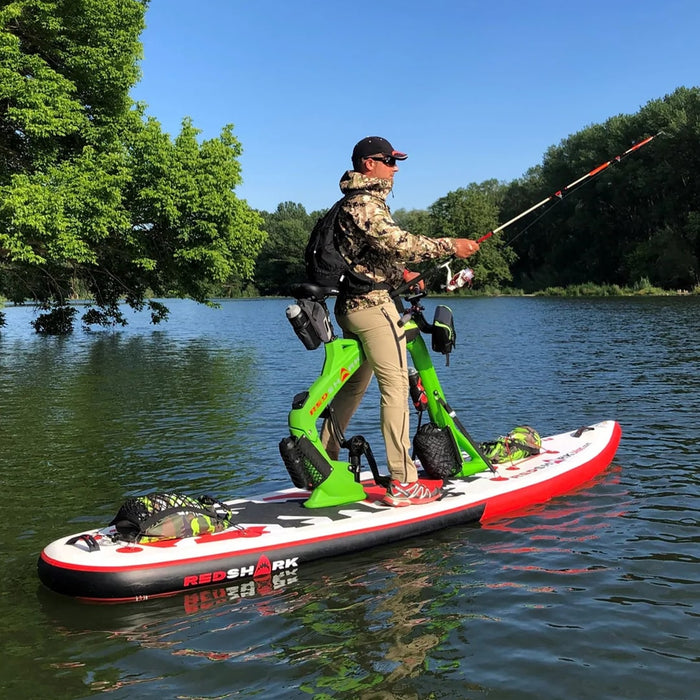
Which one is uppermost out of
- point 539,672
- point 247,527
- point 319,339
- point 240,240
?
point 240,240

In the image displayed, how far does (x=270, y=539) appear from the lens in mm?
5891

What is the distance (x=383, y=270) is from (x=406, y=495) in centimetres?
211

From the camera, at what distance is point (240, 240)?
33000 millimetres

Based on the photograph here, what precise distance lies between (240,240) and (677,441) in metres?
25.3

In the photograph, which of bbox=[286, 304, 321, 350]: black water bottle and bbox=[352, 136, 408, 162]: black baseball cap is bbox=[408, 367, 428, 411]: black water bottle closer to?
bbox=[286, 304, 321, 350]: black water bottle

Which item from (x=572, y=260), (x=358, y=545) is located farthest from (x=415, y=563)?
(x=572, y=260)

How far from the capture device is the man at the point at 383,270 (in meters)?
6.34

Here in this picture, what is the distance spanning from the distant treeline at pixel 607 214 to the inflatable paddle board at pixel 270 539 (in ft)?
175

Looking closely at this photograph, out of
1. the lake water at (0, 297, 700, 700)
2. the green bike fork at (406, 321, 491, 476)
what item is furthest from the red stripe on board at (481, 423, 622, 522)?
the green bike fork at (406, 321, 491, 476)

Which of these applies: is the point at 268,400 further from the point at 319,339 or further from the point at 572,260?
the point at 572,260

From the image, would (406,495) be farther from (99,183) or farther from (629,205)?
(629,205)

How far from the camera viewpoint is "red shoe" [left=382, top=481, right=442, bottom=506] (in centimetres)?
675

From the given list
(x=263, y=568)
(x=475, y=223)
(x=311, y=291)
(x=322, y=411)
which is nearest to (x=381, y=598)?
(x=263, y=568)

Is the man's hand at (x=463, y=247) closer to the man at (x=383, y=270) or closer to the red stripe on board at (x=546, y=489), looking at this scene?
the man at (x=383, y=270)
